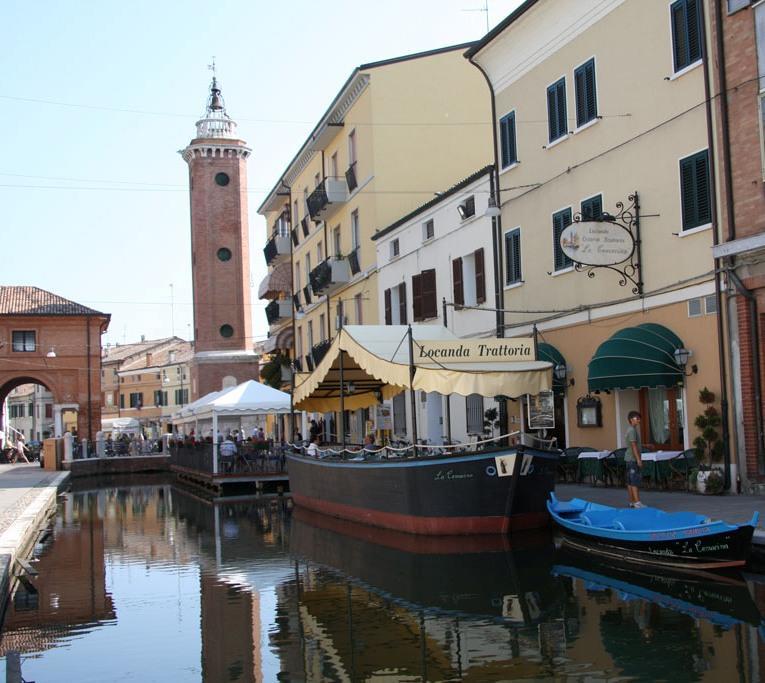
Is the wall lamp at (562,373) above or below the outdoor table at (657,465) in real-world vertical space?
above

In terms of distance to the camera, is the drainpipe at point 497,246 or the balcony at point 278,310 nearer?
the drainpipe at point 497,246

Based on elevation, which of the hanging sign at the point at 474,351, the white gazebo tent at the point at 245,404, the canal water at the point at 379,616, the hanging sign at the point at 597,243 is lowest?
the canal water at the point at 379,616

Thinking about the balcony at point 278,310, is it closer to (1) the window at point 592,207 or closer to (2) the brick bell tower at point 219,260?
(2) the brick bell tower at point 219,260

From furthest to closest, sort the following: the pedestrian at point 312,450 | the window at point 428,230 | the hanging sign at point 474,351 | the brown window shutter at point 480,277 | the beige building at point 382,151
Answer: the beige building at point 382,151 < the window at point 428,230 < the brown window shutter at point 480,277 < the pedestrian at point 312,450 < the hanging sign at point 474,351

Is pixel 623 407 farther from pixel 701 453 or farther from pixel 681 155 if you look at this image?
pixel 681 155

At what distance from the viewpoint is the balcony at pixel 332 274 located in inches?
1555

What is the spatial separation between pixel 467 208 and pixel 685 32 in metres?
10.2

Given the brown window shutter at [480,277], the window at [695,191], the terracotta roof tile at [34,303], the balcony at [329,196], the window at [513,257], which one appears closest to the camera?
the window at [695,191]

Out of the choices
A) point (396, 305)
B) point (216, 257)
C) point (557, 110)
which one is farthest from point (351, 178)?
point (216, 257)

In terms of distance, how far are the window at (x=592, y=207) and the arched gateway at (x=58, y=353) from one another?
154 ft

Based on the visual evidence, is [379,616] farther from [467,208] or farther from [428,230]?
[428,230]

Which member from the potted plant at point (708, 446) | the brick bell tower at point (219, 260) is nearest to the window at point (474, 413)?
the potted plant at point (708, 446)

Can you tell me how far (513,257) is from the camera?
25672 mm

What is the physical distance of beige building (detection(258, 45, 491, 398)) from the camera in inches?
1406
